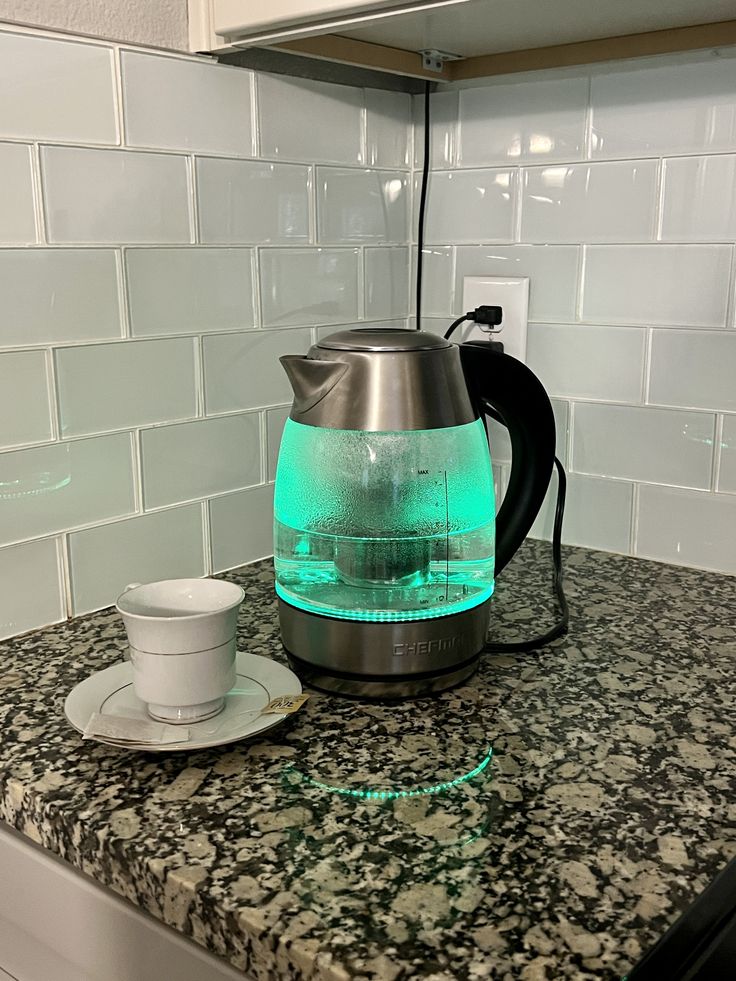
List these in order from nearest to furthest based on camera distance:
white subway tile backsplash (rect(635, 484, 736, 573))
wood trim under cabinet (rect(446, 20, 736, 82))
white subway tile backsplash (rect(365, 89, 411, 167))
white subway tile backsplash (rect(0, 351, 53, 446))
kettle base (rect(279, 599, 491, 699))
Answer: kettle base (rect(279, 599, 491, 699))
white subway tile backsplash (rect(0, 351, 53, 446))
wood trim under cabinet (rect(446, 20, 736, 82))
white subway tile backsplash (rect(635, 484, 736, 573))
white subway tile backsplash (rect(365, 89, 411, 167))

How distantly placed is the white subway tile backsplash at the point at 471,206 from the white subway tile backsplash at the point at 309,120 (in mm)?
116

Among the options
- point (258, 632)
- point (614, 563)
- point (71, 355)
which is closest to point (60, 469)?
point (71, 355)

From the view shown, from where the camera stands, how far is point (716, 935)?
54 centimetres

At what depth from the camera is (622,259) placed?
3.62 feet

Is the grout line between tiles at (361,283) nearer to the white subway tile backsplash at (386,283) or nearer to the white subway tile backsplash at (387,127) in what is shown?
the white subway tile backsplash at (386,283)

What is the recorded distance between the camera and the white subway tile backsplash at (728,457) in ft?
3.48

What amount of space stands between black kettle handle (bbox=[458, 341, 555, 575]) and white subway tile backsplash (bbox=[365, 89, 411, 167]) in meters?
0.46

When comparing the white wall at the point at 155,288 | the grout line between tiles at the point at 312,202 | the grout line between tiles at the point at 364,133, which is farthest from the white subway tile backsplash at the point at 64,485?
the grout line between tiles at the point at 364,133

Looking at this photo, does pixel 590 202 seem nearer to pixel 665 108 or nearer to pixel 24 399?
pixel 665 108

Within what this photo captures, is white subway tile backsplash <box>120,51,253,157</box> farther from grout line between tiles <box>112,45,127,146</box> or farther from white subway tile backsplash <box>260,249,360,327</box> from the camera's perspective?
white subway tile backsplash <box>260,249,360,327</box>

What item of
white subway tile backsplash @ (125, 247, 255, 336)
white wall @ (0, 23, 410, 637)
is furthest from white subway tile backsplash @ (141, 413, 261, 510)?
white subway tile backsplash @ (125, 247, 255, 336)

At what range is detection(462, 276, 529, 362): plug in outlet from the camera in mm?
1182

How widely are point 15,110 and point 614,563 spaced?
2.57 feet

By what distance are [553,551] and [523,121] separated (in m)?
0.51
